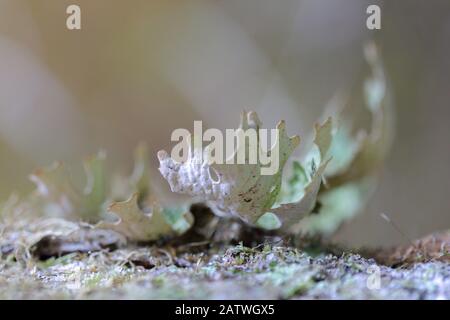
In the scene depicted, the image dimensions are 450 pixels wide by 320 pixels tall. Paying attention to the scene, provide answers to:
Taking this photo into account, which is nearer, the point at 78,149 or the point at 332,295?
the point at 332,295

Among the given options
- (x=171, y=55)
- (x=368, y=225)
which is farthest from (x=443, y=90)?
(x=171, y=55)

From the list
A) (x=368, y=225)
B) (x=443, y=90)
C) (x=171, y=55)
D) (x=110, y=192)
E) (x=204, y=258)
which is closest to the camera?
(x=204, y=258)

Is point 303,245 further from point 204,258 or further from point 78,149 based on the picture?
point 78,149
